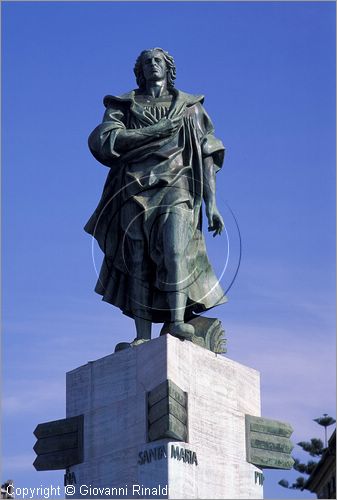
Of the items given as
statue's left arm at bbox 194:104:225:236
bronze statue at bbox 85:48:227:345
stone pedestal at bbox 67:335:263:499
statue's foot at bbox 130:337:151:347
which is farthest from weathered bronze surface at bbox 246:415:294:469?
statue's left arm at bbox 194:104:225:236

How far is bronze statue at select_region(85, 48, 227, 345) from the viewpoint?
95.8ft

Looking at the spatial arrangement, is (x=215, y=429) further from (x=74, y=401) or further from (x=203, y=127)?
(x=203, y=127)

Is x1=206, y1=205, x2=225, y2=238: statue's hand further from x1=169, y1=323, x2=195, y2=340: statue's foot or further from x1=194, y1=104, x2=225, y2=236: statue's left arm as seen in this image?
x1=169, y1=323, x2=195, y2=340: statue's foot

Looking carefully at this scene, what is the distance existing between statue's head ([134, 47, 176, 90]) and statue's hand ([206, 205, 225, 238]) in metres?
2.38

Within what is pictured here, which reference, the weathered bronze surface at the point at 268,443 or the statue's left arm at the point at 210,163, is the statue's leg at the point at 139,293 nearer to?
the statue's left arm at the point at 210,163

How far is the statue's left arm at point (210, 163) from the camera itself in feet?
98.0

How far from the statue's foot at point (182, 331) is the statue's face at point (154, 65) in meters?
4.51

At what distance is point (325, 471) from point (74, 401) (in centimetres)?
3622

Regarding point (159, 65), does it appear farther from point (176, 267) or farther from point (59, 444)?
point (59, 444)

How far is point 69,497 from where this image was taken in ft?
94.2

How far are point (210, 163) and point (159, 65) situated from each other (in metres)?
1.90

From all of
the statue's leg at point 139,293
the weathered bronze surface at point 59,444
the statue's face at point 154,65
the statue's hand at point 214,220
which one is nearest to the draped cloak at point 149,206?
the statue's leg at point 139,293

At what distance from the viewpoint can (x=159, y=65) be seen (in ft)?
99.7

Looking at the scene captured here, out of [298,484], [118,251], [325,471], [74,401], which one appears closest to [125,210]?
[118,251]
